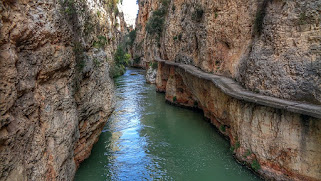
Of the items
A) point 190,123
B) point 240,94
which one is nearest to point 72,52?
point 240,94

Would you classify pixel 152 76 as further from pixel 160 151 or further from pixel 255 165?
pixel 255 165

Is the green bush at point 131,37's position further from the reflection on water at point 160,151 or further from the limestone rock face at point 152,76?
the reflection on water at point 160,151

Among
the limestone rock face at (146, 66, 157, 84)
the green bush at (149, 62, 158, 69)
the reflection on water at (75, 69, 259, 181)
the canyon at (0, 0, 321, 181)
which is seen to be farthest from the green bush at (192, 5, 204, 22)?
the limestone rock face at (146, 66, 157, 84)

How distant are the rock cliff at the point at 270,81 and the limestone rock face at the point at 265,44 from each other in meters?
0.03

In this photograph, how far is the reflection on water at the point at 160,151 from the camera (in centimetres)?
971

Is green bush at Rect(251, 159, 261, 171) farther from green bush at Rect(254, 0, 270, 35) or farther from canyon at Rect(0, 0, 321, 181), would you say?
green bush at Rect(254, 0, 270, 35)

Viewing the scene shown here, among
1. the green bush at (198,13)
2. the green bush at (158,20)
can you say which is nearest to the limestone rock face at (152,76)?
the green bush at (158,20)

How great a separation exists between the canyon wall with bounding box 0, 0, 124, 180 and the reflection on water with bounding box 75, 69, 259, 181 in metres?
1.57

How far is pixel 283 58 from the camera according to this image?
8508 mm

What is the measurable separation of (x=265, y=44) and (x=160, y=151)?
6825 millimetres

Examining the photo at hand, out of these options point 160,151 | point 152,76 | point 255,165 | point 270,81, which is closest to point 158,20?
point 152,76

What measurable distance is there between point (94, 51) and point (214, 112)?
7.48 m

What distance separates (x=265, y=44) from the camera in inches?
371

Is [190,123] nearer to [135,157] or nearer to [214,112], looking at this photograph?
[214,112]
